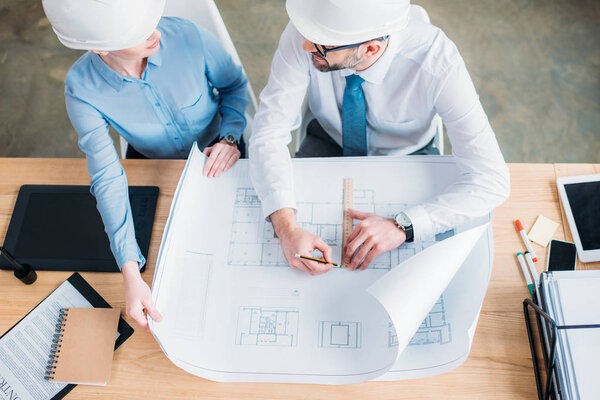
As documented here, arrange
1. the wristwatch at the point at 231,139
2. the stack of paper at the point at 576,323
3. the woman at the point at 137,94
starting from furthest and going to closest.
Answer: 1. the wristwatch at the point at 231,139
2. the woman at the point at 137,94
3. the stack of paper at the point at 576,323

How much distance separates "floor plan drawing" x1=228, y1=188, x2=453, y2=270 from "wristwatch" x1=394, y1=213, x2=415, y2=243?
32 millimetres

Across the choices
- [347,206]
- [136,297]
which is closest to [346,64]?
[347,206]

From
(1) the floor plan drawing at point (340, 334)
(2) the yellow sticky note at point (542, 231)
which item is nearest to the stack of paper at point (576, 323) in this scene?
(2) the yellow sticky note at point (542, 231)

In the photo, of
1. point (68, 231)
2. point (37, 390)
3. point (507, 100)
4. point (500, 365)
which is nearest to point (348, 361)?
point (500, 365)

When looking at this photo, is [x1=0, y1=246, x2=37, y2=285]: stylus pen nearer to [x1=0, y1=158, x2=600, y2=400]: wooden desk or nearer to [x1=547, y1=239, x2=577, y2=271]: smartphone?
[x1=0, y1=158, x2=600, y2=400]: wooden desk

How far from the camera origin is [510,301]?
A: 3.50ft

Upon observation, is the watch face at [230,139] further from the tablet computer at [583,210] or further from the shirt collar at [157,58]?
the tablet computer at [583,210]

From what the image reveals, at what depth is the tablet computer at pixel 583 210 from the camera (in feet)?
3.59

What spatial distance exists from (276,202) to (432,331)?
46 centimetres

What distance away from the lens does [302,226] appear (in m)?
1.14

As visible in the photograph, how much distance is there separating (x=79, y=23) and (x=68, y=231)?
0.55m

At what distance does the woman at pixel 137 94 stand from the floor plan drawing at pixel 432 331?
52 cm

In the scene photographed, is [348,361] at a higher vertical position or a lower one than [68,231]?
higher

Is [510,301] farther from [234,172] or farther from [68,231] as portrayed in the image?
[68,231]
